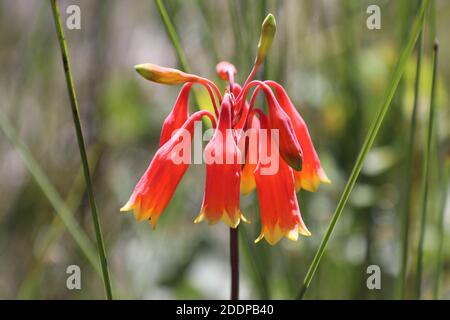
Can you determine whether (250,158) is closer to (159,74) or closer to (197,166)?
(159,74)

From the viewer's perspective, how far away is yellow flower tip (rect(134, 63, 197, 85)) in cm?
93

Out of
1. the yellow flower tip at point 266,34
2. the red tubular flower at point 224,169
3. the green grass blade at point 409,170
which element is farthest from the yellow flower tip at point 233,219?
the green grass blade at point 409,170

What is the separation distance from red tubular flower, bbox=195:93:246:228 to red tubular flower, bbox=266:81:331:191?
0.13m

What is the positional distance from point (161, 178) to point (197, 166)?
1280 mm

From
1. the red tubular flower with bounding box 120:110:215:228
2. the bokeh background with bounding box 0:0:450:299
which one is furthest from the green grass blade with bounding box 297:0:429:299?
the bokeh background with bounding box 0:0:450:299

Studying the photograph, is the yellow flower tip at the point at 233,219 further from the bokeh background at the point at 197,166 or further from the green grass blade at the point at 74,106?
the bokeh background at the point at 197,166

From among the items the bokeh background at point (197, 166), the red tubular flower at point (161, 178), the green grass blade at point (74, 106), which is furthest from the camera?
the bokeh background at point (197, 166)

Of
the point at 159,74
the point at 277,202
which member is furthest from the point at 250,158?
the point at 159,74

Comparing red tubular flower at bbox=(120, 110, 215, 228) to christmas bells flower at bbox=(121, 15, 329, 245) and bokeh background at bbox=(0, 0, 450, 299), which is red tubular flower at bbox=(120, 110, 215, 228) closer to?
christmas bells flower at bbox=(121, 15, 329, 245)

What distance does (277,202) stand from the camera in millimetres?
976

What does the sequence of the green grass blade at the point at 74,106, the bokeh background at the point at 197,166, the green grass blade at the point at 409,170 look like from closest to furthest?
the green grass blade at the point at 74,106 → the green grass blade at the point at 409,170 → the bokeh background at the point at 197,166

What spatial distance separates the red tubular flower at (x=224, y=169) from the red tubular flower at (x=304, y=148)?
0.13 meters

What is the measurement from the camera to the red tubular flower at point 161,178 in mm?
948
